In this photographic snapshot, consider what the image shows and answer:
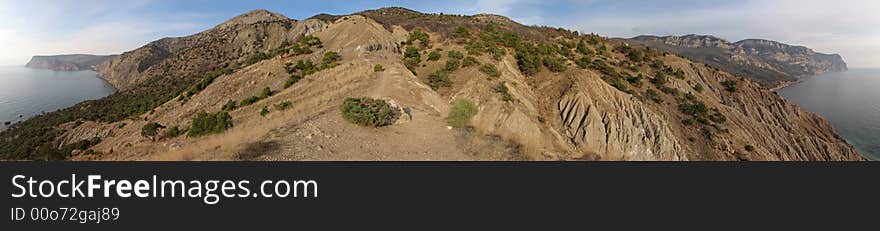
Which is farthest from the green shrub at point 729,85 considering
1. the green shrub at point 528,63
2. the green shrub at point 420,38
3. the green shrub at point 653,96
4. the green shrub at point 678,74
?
the green shrub at point 420,38

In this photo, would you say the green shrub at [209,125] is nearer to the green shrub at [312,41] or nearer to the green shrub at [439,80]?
the green shrub at [439,80]

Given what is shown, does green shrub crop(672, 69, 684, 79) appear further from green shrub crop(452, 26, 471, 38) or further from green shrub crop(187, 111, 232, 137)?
green shrub crop(187, 111, 232, 137)

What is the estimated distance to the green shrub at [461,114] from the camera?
60.1 ft

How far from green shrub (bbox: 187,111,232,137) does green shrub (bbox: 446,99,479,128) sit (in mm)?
11393

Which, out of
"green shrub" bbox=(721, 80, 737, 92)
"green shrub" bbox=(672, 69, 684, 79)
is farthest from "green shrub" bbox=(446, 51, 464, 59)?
"green shrub" bbox=(721, 80, 737, 92)

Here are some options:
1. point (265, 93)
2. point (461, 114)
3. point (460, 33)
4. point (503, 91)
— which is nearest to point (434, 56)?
point (460, 33)

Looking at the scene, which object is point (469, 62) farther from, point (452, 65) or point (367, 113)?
point (367, 113)

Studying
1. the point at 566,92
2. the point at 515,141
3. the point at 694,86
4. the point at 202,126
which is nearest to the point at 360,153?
the point at 515,141

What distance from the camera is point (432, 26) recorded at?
2121 inches

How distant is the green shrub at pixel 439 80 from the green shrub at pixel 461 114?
9331mm

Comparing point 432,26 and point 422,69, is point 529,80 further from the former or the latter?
point 432,26

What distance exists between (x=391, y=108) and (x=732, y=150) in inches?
1234

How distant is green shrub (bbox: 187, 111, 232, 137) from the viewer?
17.8 meters

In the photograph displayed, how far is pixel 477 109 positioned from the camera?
65.3ft
